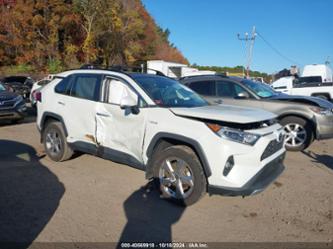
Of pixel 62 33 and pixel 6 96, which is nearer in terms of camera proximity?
pixel 6 96

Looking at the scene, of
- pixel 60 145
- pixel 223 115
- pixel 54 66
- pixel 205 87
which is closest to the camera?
pixel 223 115

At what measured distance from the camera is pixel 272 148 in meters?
4.16

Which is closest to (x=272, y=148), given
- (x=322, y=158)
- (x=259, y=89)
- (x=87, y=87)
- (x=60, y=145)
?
(x=87, y=87)

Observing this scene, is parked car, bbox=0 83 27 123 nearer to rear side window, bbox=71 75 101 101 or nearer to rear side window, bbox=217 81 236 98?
rear side window, bbox=71 75 101 101

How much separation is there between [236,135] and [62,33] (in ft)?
126

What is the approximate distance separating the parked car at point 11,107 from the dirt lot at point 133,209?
459 cm

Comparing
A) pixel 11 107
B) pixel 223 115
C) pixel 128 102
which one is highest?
pixel 128 102

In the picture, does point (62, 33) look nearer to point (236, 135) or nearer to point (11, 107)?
point (11, 107)

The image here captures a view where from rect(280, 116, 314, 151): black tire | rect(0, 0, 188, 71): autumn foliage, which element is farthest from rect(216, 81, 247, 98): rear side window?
rect(0, 0, 188, 71): autumn foliage

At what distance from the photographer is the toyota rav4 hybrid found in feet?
12.6

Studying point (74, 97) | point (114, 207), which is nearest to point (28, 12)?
point (74, 97)

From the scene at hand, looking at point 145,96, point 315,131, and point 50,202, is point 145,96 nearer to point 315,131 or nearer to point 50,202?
point 50,202

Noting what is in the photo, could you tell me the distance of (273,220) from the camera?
12.9 feet

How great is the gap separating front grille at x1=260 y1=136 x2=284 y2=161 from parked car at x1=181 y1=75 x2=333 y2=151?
2.54 metres
